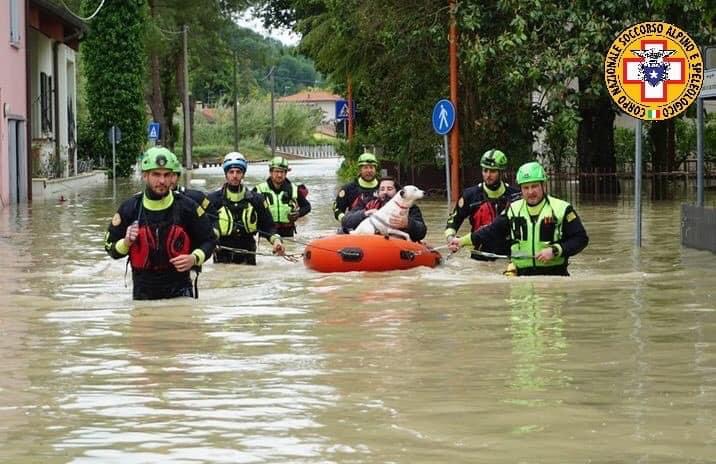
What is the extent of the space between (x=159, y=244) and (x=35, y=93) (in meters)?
34.8

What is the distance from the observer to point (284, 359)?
1064 cm

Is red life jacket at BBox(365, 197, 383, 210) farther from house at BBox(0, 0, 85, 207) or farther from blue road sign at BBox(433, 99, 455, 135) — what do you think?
house at BBox(0, 0, 85, 207)

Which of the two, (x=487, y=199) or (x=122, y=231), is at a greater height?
(x=487, y=199)

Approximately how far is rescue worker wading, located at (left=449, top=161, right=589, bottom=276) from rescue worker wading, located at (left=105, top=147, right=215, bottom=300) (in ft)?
10.8

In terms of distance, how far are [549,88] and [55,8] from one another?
17351 mm

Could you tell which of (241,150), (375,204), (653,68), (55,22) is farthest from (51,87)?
(241,150)

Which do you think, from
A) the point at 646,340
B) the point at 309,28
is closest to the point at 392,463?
the point at 646,340

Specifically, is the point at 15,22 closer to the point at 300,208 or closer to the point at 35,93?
the point at 35,93

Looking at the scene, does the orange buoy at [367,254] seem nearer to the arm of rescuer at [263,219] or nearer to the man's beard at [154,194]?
the arm of rescuer at [263,219]

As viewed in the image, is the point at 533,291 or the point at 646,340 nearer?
the point at 646,340

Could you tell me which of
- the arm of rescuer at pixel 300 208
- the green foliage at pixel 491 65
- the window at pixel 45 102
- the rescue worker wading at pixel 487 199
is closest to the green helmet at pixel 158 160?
the rescue worker wading at pixel 487 199

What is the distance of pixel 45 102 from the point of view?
47.8 meters

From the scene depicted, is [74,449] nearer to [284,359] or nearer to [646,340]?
[284,359]

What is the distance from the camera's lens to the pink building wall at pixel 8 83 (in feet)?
121
